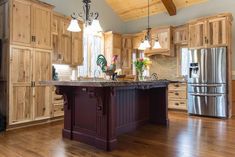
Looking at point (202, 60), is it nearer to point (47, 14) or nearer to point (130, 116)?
point (130, 116)

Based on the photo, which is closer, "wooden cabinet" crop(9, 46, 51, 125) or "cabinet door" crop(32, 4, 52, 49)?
"wooden cabinet" crop(9, 46, 51, 125)

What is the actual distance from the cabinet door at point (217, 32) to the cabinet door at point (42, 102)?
4304 mm

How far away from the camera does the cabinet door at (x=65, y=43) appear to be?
5.36 m

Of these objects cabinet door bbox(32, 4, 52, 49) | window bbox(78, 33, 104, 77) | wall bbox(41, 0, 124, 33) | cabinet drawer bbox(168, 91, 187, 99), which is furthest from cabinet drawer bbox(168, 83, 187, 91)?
cabinet door bbox(32, 4, 52, 49)

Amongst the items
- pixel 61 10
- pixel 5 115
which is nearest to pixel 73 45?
pixel 61 10

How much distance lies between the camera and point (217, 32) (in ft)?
17.7

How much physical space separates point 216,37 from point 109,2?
12.7 feet

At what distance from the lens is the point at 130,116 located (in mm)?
4078

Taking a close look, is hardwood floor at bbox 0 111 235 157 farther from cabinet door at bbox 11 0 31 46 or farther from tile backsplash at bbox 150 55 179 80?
tile backsplash at bbox 150 55 179 80

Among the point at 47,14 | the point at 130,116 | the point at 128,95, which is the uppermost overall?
the point at 47,14

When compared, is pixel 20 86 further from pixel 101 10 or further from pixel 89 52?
pixel 101 10

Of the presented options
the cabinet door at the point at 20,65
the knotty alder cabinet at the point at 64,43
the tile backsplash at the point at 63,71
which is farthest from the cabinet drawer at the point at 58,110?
the knotty alder cabinet at the point at 64,43

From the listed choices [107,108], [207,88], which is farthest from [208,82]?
[107,108]

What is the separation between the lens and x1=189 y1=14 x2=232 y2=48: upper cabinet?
17.4 ft
